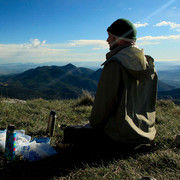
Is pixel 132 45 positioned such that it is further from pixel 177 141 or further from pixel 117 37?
pixel 177 141

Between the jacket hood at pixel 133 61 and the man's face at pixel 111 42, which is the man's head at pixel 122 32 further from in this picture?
the jacket hood at pixel 133 61

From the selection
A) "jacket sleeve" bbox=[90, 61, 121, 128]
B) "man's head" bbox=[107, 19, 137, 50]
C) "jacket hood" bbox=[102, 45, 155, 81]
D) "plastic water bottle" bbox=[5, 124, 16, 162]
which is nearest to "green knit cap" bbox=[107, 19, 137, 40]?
"man's head" bbox=[107, 19, 137, 50]

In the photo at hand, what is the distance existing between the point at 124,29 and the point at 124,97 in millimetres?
1153

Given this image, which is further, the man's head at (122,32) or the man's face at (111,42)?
the man's face at (111,42)

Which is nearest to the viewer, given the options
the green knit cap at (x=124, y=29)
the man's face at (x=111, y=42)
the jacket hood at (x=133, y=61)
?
the jacket hood at (x=133, y=61)

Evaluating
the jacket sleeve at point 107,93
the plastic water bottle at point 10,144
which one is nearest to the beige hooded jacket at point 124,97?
the jacket sleeve at point 107,93

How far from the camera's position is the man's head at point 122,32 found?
336 centimetres

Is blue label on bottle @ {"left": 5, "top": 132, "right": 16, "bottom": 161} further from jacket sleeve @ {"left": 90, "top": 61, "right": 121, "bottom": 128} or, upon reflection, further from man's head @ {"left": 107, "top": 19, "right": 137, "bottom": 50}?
man's head @ {"left": 107, "top": 19, "right": 137, "bottom": 50}

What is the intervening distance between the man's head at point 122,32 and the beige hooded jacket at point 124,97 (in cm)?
14

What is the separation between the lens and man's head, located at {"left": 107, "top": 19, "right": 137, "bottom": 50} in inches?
132

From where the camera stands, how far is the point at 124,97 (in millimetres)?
3232

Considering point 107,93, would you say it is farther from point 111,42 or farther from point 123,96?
point 111,42

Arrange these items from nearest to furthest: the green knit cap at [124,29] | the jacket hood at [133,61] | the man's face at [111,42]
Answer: the jacket hood at [133,61] < the green knit cap at [124,29] < the man's face at [111,42]

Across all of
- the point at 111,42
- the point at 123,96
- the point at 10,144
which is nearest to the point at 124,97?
the point at 123,96
